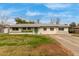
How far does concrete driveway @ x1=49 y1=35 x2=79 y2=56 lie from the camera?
13.9 metres

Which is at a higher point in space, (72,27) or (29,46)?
(72,27)

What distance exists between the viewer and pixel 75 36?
1396 cm

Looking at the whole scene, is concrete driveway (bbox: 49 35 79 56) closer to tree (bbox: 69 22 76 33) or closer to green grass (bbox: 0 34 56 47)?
tree (bbox: 69 22 76 33)

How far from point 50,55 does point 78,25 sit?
77 cm

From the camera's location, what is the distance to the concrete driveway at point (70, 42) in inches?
547

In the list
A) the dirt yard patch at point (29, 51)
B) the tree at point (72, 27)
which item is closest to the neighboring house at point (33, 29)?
the tree at point (72, 27)

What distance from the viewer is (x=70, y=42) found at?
1396 cm

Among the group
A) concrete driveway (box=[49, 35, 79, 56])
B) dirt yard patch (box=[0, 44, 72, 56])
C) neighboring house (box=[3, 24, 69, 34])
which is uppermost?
neighboring house (box=[3, 24, 69, 34])

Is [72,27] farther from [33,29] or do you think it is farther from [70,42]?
[33,29]

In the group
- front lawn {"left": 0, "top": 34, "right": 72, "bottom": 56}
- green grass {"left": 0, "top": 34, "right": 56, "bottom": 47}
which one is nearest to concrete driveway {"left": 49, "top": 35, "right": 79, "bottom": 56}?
front lawn {"left": 0, "top": 34, "right": 72, "bottom": 56}

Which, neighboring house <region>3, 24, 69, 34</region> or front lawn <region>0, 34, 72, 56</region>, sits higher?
neighboring house <region>3, 24, 69, 34</region>

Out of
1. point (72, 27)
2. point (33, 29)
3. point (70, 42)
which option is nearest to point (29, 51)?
point (33, 29)

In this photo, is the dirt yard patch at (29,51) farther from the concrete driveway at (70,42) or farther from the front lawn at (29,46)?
the concrete driveway at (70,42)

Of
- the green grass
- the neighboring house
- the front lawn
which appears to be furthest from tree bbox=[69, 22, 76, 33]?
the green grass
